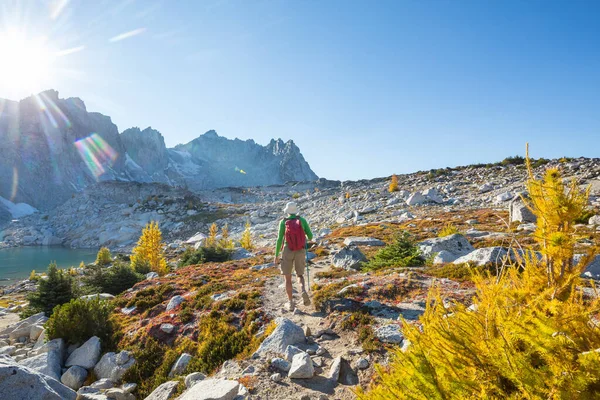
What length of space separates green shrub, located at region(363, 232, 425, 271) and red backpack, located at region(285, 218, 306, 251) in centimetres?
541

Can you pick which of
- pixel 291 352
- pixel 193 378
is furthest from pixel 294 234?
pixel 193 378

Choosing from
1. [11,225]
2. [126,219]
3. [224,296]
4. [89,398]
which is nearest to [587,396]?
[89,398]

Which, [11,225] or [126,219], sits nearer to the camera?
[126,219]

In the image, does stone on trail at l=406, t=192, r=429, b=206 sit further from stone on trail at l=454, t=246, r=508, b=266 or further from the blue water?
the blue water

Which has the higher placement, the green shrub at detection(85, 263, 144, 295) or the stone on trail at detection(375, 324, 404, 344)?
the stone on trail at detection(375, 324, 404, 344)

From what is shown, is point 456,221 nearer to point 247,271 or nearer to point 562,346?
point 247,271

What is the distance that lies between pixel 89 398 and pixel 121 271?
1391cm

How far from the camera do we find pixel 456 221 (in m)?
23.5

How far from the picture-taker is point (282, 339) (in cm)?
637

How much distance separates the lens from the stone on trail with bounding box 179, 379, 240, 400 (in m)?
4.67

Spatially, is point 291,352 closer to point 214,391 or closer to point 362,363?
point 362,363

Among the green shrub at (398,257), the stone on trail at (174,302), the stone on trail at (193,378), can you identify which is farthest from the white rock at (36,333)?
the green shrub at (398,257)

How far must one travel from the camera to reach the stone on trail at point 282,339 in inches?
247

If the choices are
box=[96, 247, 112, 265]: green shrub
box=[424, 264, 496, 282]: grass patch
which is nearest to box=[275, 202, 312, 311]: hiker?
box=[424, 264, 496, 282]: grass patch
